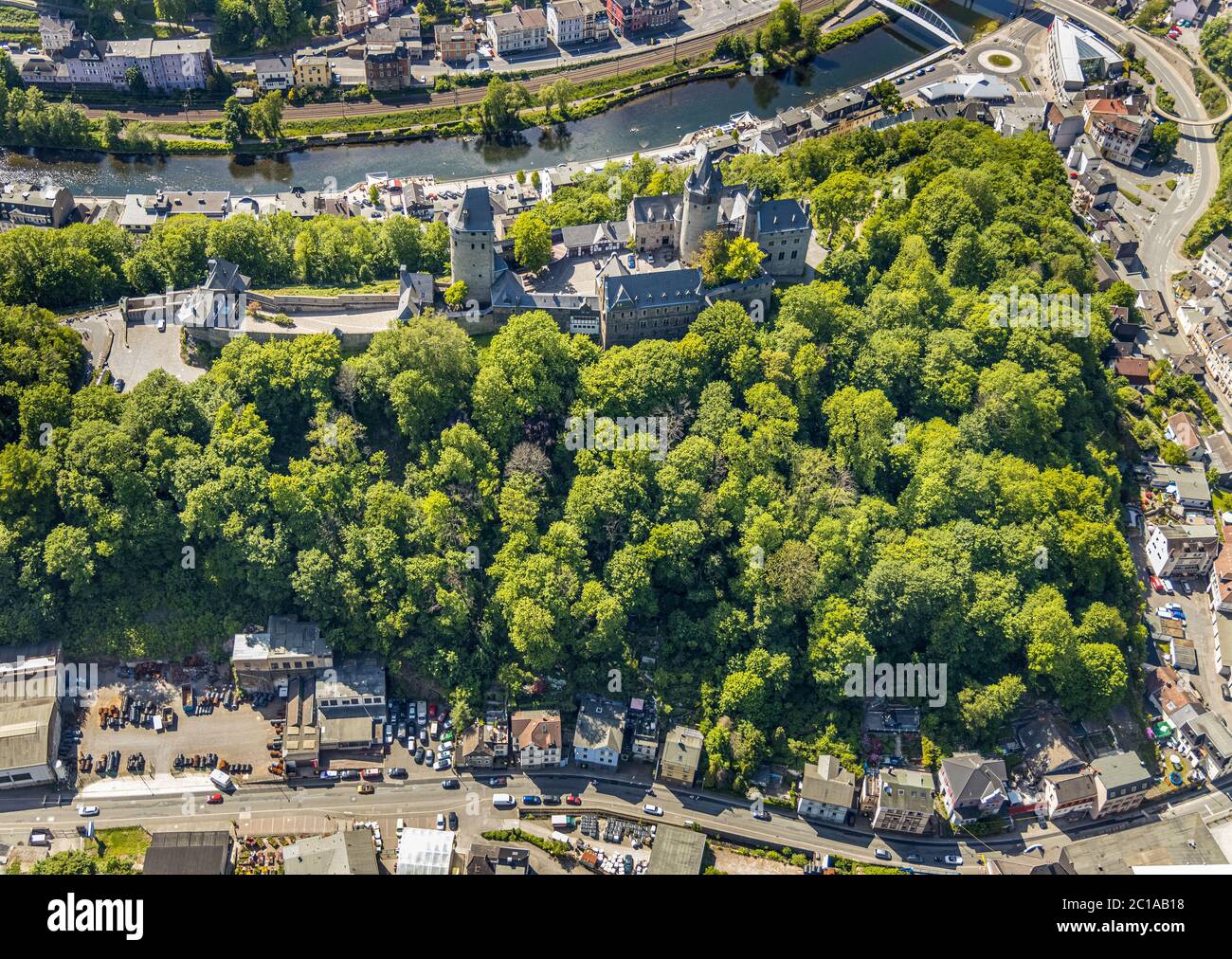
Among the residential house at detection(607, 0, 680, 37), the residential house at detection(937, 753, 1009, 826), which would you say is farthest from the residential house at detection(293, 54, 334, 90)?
the residential house at detection(937, 753, 1009, 826)

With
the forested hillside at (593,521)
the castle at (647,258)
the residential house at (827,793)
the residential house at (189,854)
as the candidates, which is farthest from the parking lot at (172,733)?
the castle at (647,258)

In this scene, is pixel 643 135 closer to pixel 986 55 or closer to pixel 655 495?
pixel 986 55

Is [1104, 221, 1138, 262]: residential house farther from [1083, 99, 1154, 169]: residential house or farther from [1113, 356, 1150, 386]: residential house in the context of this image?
[1083, 99, 1154, 169]: residential house

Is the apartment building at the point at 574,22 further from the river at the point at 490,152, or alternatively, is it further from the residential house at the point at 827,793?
the residential house at the point at 827,793

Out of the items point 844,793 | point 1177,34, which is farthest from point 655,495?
point 1177,34

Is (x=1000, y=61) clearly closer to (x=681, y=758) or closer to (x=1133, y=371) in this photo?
(x=1133, y=371)

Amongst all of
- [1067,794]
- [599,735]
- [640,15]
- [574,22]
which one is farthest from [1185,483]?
[574,22]
